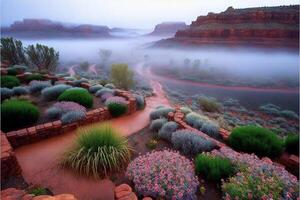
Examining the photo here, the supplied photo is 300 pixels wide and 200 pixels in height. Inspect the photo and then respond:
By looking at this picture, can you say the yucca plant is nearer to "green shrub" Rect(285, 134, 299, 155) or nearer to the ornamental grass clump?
the ornamental grass clump

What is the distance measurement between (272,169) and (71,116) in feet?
15.7

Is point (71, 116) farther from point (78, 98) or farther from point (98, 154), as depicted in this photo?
point (98, 154)

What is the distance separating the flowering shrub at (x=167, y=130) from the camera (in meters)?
5.17

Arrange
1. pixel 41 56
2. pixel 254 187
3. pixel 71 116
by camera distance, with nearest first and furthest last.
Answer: pixel 254 187 → pixel 71 116 → pixel 41 56

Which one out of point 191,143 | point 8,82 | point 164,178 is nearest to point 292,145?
point 191,143

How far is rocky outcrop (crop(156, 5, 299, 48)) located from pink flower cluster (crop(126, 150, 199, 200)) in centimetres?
5074

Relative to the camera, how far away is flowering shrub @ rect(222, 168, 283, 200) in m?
2.78

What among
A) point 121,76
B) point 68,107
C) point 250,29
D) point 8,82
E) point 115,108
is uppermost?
point 250,29

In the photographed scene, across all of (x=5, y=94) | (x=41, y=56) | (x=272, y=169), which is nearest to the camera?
(x=272, y=169)

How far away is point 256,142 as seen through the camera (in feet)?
15.1

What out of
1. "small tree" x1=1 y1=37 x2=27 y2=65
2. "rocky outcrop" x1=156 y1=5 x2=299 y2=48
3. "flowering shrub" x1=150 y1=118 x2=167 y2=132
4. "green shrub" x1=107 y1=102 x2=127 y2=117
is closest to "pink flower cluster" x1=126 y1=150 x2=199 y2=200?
"flowering shrub" x1=150 y1=118 x2=167 y2=132

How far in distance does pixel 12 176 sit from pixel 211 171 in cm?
355

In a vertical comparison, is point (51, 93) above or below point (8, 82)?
below

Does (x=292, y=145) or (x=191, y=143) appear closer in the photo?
(x=191, y=143)
